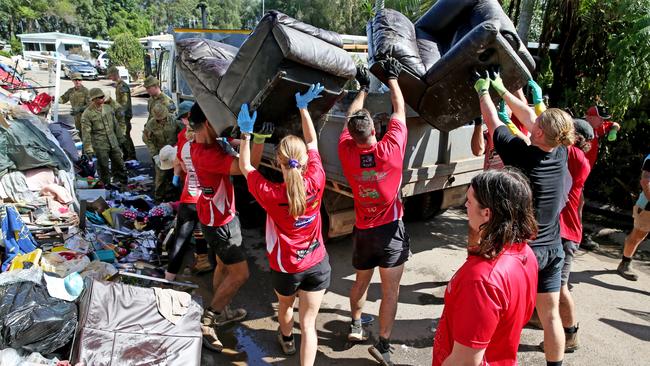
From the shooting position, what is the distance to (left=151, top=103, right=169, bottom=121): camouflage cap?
658 cm

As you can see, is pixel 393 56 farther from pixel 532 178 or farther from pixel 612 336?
pixel 612 336

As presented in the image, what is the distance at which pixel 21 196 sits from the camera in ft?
15.5

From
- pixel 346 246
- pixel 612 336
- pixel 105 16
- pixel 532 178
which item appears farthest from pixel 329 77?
pixel 105 16

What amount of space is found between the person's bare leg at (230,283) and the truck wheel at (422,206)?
2837 millimetres

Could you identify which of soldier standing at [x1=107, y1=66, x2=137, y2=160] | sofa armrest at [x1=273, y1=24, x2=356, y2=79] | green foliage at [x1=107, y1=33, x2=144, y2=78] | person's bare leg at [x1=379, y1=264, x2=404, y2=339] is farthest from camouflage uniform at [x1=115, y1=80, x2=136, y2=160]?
green foliage at [x1=107, y1=33, x2=144, y2=78]

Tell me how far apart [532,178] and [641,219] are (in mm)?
2728

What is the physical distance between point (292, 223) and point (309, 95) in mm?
861

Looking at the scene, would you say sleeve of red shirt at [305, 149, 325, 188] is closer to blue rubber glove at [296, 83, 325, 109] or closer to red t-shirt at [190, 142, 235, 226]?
blue rubber glove at [296, 83, 325, 109]

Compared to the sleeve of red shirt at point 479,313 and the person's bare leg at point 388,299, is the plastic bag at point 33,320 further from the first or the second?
the sleeve of red shirt at point 479,313

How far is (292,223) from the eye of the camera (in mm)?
2678

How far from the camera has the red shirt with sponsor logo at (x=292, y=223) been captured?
103 inches

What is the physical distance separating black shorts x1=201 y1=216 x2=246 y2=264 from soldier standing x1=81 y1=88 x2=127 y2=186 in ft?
14.0

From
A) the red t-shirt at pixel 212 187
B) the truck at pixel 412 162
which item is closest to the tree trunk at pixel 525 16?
the truck at pixel 412 162

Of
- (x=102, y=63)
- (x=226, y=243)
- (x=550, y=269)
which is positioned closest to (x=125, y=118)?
(x=226, y=243)
